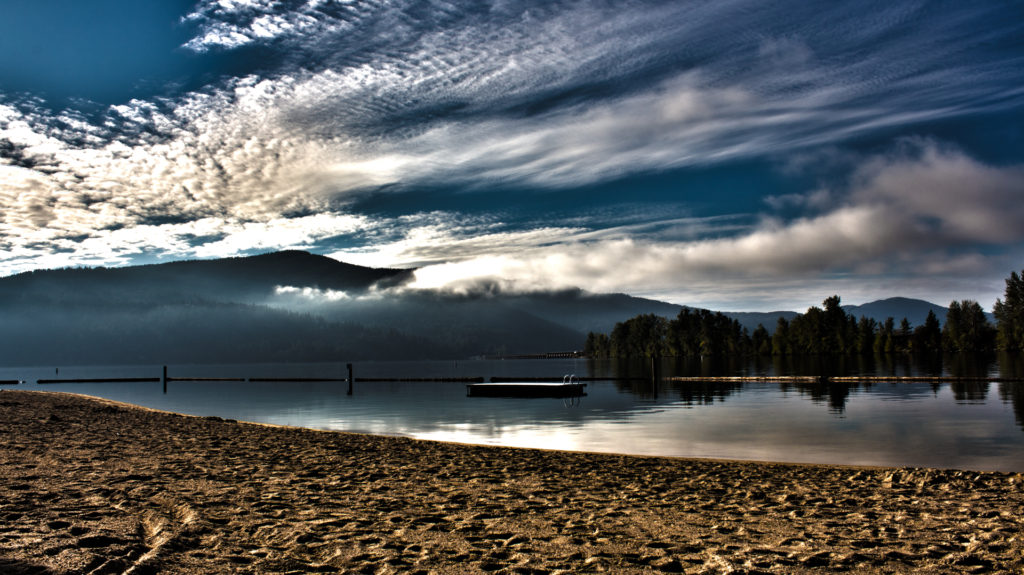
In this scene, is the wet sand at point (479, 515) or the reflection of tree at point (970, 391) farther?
the reflection of tree at point (970, 391)

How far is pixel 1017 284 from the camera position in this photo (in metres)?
174

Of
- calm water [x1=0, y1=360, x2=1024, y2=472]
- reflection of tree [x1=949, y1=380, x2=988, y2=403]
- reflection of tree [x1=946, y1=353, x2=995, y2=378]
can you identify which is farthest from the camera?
reflection of tree [x1=946, y1=353, x2=995, y2=378]

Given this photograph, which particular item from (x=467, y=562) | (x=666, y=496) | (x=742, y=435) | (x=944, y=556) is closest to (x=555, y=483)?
(x=666, y=496)

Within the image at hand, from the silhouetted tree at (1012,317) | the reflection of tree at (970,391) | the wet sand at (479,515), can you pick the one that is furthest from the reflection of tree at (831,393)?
the silhouetted tree at (1012,317)

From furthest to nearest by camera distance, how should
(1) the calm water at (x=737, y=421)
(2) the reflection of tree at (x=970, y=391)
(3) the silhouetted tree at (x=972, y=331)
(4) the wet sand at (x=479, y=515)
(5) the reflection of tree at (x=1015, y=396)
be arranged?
(3) the silhouetted tree at (x=972, y=331)
(2) the reflection of tree at (x=970, y=391)
(5) the reflection of tree at (x=1015, y=396)
(1) the calm water at (x=737, y=421)
(4) the wet sand at (x=479, y=515)

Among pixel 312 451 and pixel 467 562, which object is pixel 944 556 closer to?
pixel 467 562

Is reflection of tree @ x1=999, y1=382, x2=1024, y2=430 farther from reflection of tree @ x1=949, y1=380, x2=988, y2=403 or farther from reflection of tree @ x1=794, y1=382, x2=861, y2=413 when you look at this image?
reflection of tree @ x1=794, y1=382, x2=861, y2=413

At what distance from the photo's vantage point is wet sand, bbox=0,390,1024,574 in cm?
851

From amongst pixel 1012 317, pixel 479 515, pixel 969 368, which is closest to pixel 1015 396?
pixel 479 515

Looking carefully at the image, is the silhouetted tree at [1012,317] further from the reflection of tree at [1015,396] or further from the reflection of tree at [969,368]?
the reflection of tree at [1015,396]

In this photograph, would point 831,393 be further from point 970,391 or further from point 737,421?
point 737,421

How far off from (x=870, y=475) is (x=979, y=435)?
20064 mm

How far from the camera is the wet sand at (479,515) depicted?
8508 millimetres

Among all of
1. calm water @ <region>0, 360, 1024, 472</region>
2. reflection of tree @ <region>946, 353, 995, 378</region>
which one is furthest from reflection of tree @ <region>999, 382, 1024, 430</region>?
reflection of tree @ <region>946, 353, 995, 378</region>
